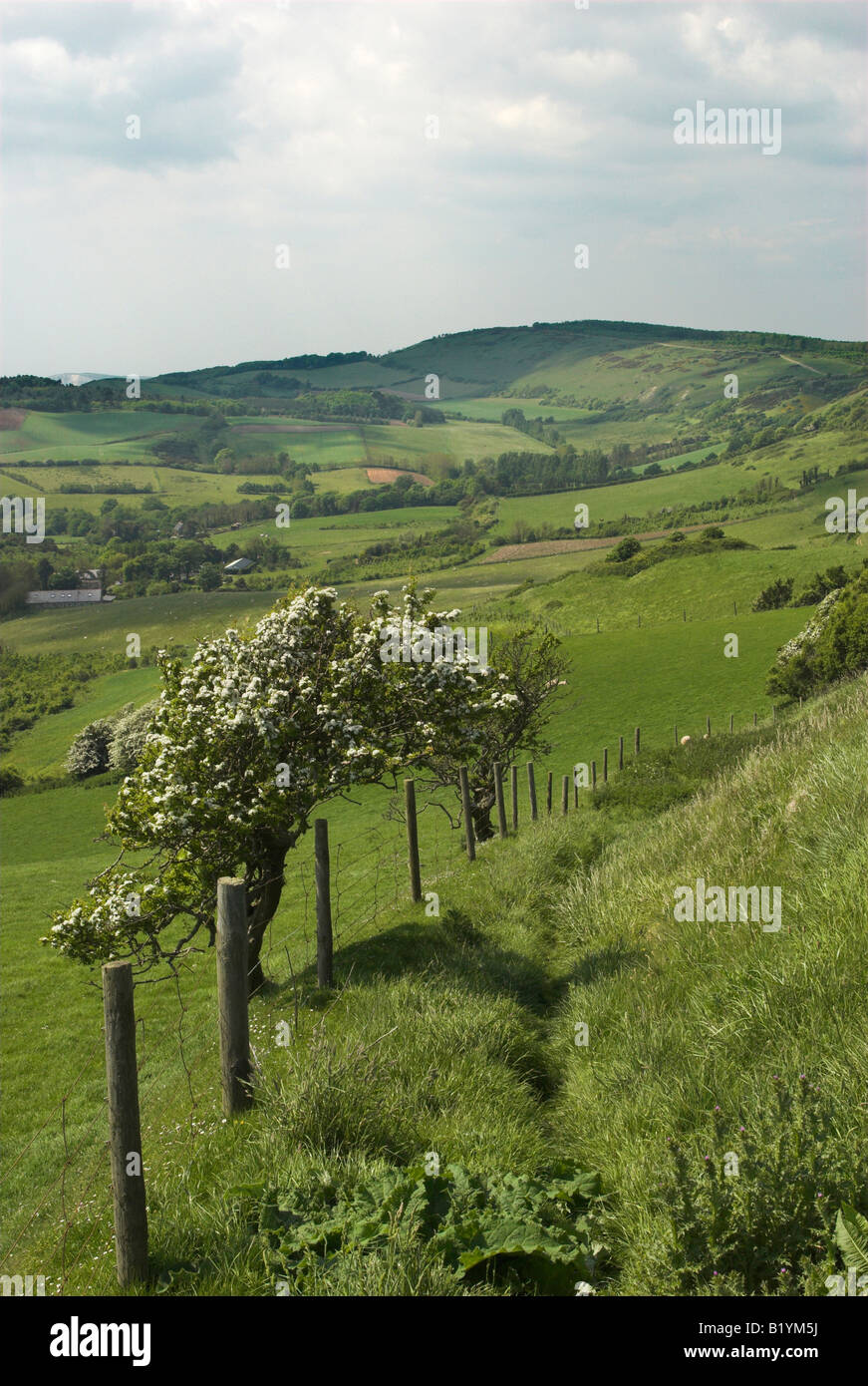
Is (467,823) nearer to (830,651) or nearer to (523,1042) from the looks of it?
(523,1042)

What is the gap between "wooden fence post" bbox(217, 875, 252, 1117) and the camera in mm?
5773

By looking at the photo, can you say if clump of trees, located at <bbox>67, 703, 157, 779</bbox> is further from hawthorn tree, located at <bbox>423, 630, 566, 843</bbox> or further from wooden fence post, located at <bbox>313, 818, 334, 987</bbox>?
wooden fence post, located at <bbox>313, 818, 334, 987</bbox>

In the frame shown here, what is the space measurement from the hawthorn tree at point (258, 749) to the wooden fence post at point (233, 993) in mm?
5420

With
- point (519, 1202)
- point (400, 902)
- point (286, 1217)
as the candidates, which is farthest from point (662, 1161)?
point (400, 902)

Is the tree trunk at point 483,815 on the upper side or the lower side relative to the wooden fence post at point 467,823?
lower

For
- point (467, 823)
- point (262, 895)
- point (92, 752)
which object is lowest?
point (92, 752)

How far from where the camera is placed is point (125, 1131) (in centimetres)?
473

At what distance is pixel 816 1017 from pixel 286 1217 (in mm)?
3315

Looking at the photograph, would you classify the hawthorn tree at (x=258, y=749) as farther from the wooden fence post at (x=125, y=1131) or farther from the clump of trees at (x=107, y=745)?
the clump of trees at (x=107, y=745)

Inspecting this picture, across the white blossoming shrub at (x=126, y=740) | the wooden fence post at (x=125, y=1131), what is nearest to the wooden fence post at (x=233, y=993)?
the wooden fence post at (x=125, y=1131)

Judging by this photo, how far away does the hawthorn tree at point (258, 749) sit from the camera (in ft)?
38.9

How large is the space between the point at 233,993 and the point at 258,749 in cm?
676

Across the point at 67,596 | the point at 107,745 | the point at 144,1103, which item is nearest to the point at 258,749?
the point at 144,1103
